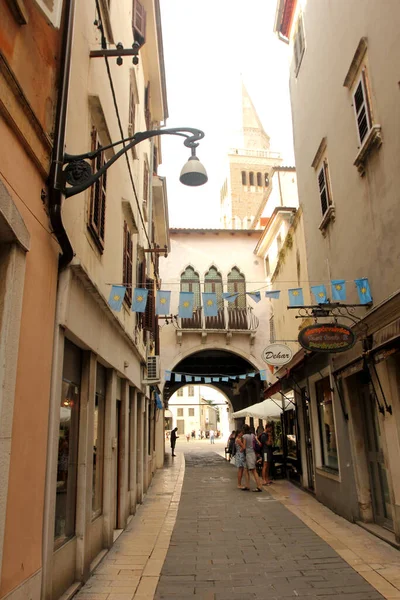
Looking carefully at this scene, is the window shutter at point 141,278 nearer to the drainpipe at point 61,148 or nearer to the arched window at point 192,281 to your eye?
the drainpipe at point 61,148

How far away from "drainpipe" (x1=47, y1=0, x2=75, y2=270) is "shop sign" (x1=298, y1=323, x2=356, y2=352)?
15.4ft

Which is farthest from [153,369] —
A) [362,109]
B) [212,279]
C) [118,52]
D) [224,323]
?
[212,279]

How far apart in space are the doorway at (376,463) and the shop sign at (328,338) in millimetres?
837

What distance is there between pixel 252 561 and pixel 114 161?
577 cm

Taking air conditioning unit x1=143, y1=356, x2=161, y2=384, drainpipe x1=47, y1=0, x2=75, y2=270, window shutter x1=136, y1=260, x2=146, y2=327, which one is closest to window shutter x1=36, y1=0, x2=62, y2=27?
drainpipe x1=47, y1=0, x2=75, y2=270

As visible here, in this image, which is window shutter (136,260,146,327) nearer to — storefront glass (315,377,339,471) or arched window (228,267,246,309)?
storefront glass (315,377,339,471)

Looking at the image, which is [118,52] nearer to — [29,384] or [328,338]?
[29,384]

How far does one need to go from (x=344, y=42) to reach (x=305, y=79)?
11.2 feet

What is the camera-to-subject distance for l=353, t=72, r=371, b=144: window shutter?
8133mm

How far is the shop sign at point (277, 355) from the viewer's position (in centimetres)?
1345

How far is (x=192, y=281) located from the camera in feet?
83.7

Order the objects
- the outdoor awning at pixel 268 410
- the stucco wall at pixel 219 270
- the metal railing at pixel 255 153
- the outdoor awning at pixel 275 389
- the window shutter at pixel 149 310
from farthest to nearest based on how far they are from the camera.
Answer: the metal railing at pixel 255 153 → the stucco wall at pixel 219 270 → the outdoor awning at pixel 268 410 → the outdoor awning at pixel 275 389 → the window shutter at pixel 149 310

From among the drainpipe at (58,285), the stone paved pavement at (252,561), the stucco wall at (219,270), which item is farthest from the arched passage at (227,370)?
the drainpipe at (58,285)

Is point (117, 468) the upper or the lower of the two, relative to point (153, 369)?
lower
